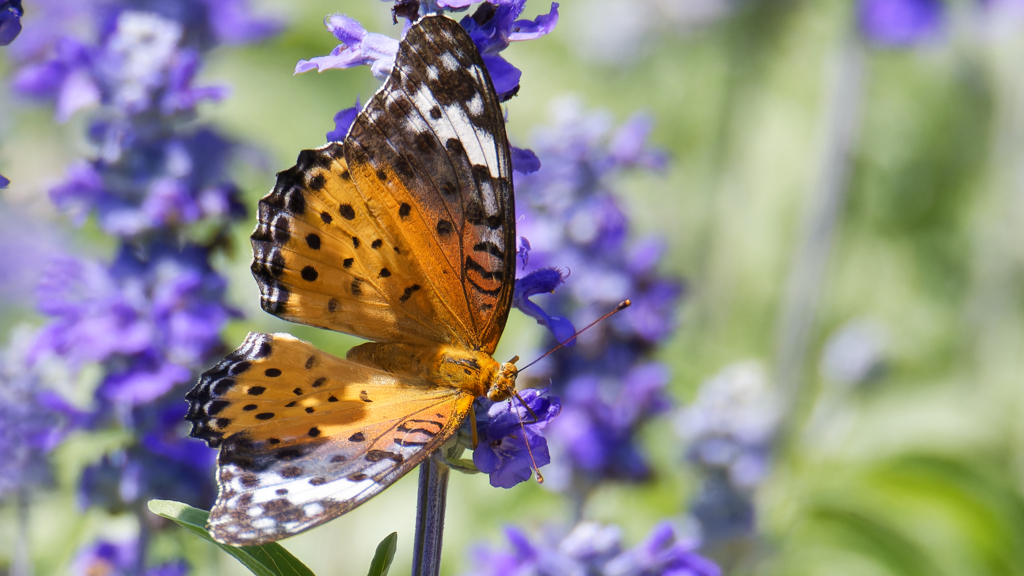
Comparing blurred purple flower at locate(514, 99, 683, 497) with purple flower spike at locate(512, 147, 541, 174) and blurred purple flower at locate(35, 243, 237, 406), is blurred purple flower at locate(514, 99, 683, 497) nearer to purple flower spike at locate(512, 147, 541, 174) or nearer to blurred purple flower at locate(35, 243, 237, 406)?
blurred purple flower at locate(35, 243, 237, 406)

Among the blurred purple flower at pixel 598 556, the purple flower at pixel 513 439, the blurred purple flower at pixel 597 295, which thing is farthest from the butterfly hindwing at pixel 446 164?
the blurred purple flower at pixel 597 295

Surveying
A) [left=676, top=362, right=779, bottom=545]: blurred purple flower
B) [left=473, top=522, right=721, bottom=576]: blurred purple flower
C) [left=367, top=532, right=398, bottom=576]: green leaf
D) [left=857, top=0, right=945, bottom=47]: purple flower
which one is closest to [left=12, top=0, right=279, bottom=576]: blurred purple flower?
[left=473, top=522, right=721, bottom=576]: blurred purple flower

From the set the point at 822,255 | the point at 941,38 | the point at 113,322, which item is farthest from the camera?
the point at 941,38

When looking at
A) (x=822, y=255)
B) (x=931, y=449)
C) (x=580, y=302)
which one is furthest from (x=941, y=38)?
(x=580, y=302)

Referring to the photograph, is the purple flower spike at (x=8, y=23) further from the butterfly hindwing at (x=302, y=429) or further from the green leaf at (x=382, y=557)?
the green leaf at (x=382, y=557)

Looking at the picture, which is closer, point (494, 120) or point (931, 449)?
point (494, 120)

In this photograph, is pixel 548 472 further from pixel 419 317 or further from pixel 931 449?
pixel 931 449
